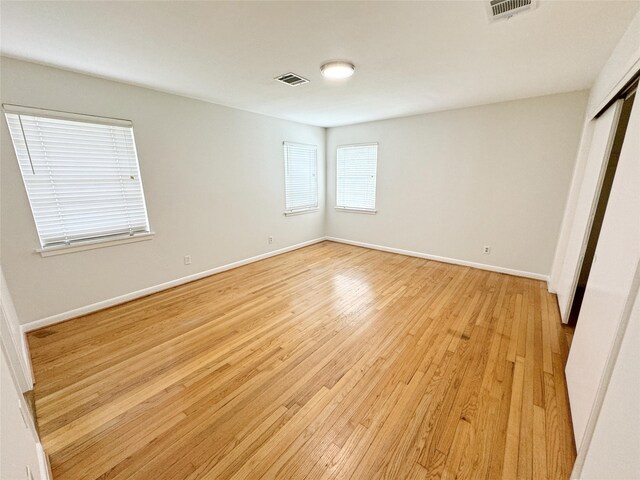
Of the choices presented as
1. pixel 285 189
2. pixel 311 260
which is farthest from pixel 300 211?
pixel 311 260

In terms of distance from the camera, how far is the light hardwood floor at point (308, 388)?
134 cm

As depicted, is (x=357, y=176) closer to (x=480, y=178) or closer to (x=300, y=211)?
(x=300, y=211)

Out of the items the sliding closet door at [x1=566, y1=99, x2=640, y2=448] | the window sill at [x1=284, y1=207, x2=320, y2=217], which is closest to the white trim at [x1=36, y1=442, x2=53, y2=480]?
the sliding closet door at [x1=566, y1=99, x2=640, y2=448]

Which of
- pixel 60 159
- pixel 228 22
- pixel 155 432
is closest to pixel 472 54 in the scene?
pixel 228 22

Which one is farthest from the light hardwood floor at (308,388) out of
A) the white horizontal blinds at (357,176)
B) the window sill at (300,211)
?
the white horizontal blinds at (357,176)

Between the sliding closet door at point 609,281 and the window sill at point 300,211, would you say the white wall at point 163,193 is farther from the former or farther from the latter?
the sliding closet door at point 609,281

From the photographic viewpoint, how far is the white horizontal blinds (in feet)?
16.3

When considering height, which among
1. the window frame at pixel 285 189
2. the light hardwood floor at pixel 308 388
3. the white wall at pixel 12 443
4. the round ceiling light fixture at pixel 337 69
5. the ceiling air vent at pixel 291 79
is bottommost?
the light hardwood floor at pixel 308 388

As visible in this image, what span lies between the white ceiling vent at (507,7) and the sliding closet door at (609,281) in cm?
82

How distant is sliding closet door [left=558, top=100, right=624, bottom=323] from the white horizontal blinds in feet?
9.50

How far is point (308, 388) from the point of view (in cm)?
180

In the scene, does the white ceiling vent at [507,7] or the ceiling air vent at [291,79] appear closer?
the white ceiling vent at [507,7]

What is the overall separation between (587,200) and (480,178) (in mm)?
1452

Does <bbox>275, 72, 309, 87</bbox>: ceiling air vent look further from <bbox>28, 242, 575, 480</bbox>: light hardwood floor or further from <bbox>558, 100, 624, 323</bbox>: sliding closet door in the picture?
<bbox>558, 100, 624, 323</bbox>: sliding closet door
